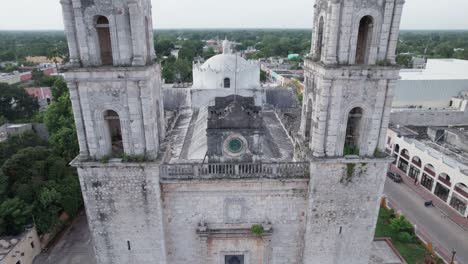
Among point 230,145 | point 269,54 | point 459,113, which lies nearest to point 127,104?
point 230,145

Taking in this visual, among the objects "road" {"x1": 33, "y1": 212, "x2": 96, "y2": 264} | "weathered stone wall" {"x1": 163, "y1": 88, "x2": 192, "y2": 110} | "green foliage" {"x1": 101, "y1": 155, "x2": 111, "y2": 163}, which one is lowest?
"road" {"x1": 33, "y1": 212, "x2": 96, "y2": 264}

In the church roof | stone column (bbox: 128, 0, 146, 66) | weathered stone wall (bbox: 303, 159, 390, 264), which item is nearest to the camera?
stone column (bbox: 128, 0, 146, 66)

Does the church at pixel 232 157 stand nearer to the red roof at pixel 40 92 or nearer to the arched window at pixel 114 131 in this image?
the arched window at pixel 114 131

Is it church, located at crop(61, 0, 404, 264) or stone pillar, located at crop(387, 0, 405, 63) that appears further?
church, located at crop(61, 0, 404, 264)

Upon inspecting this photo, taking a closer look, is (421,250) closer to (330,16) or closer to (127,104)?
(330,16)

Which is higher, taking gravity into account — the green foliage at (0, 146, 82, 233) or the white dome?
the white dome

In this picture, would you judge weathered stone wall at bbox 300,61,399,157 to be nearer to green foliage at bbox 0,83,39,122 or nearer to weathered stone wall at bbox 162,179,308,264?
weathered stone wall at bbox 162,179,308,264

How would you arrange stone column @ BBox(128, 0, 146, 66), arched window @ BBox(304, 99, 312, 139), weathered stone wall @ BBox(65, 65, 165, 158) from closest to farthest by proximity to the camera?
stone column @ BBox(128, 0, 146, 66), weathered stone wall @ BBox(65, 65, 165, 158), arched window @ BBox(304, 99, 312, 139)

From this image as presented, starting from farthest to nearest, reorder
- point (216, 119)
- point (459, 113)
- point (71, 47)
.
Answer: point (459, 113) → point (216, 119) → point (71, 47)

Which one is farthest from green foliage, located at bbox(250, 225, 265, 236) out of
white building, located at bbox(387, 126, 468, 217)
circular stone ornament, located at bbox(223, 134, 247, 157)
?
white building, located at bbox(387, 126, 468, 217)
